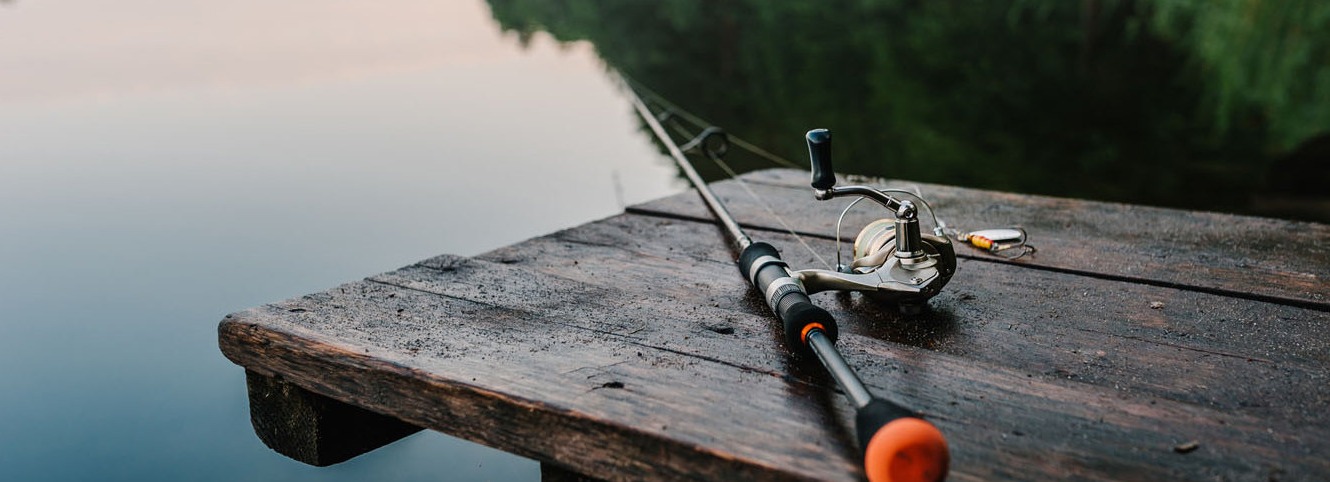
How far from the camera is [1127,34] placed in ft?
32.9

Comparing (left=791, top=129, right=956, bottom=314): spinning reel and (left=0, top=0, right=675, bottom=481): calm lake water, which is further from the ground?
(left=791, top=129, right=956, bottom=314): spinning reel

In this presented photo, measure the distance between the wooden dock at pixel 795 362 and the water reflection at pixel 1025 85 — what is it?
13.8 ft

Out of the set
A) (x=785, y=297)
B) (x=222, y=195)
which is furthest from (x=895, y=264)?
(x=222, y=195)

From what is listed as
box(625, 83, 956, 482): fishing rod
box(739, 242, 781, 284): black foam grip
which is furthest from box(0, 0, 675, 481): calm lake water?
box(625, 83, 956, 482): fishing rod

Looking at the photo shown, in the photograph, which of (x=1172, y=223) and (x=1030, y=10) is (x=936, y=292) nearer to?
(x=1172, y=223)

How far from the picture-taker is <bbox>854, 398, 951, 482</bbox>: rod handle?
945 millimetres

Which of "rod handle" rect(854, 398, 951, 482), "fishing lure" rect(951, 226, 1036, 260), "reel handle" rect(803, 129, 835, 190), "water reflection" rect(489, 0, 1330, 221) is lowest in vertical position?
"water reflection" rect(489, 0, 1330, 221)

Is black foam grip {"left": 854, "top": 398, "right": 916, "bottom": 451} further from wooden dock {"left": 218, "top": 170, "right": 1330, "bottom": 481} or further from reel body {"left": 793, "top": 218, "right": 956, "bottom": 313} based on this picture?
reel body {"left": 793, "top": 218, "right": 956, "bottom": 313}

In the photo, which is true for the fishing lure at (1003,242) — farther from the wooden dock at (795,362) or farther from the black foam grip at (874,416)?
the black foam grip at (874,416)

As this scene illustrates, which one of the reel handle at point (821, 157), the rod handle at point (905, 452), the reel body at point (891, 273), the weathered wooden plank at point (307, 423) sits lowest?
the weathered wooden plank at point (307, 423)

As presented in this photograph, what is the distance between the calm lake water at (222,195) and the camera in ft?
8.38

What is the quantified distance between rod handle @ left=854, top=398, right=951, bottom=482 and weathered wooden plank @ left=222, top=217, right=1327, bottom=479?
0.26ft

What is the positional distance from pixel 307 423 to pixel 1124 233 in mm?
1409

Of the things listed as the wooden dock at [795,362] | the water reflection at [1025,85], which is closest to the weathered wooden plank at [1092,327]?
the wooden dock at [795,362]
